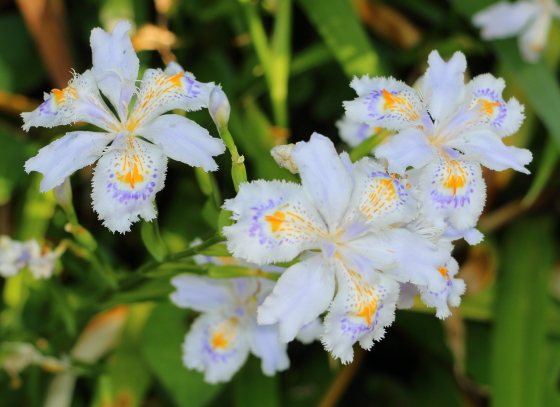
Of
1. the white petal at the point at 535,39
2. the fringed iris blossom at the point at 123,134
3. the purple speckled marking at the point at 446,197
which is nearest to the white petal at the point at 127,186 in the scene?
the fringed iris blossom at the point at 123,134

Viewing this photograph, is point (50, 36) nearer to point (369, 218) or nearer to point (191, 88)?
point (191, 88)

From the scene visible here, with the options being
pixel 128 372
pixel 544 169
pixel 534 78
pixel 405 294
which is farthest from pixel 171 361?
pixel 534 78

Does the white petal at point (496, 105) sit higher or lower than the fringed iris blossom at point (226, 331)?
higher

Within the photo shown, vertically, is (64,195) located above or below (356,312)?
above

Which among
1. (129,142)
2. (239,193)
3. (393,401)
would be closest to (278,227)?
(239,193)

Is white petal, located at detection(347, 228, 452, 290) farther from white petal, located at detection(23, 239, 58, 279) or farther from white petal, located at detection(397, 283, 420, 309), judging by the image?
white petal, located at detection(23, 239, 58, 279)

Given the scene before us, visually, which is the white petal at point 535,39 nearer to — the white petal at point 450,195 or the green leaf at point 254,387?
the white petal at point 450,195
